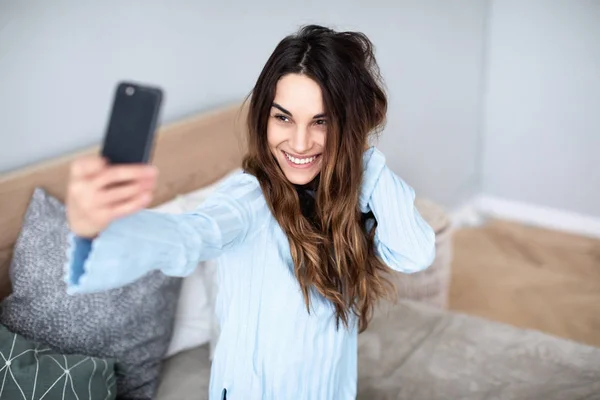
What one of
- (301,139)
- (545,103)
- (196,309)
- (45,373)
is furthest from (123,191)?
(545,103)

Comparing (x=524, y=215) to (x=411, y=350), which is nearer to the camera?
(x=411, y=350)

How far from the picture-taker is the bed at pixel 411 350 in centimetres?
176

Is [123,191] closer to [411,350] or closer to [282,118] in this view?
[282,118]

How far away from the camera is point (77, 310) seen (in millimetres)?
1652

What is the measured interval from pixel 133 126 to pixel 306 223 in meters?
0.50

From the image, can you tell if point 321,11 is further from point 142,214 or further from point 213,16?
point 142,214

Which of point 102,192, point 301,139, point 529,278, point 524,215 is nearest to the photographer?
point 102,192

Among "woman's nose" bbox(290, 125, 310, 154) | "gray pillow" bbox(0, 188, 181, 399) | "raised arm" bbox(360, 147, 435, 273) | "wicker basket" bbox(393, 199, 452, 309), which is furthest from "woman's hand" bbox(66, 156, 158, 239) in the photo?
"wicker basket" bbox(393, 199, 452, 309)

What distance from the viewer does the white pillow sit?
6.34 feet

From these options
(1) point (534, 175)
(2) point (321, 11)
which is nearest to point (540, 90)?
(1) point (534, 175)

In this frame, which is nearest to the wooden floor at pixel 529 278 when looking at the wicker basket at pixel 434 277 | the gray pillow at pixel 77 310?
the wicker basket at pixel 434 277

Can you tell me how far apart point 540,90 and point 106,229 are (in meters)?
2.90

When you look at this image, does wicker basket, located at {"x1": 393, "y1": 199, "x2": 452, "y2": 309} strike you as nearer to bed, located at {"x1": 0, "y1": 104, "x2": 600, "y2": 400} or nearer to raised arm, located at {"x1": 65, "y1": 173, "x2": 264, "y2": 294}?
bed, located at {"x1": 0, "y1": 104, "x2": 600, "y2": 400}

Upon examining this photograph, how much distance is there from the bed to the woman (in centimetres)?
46
